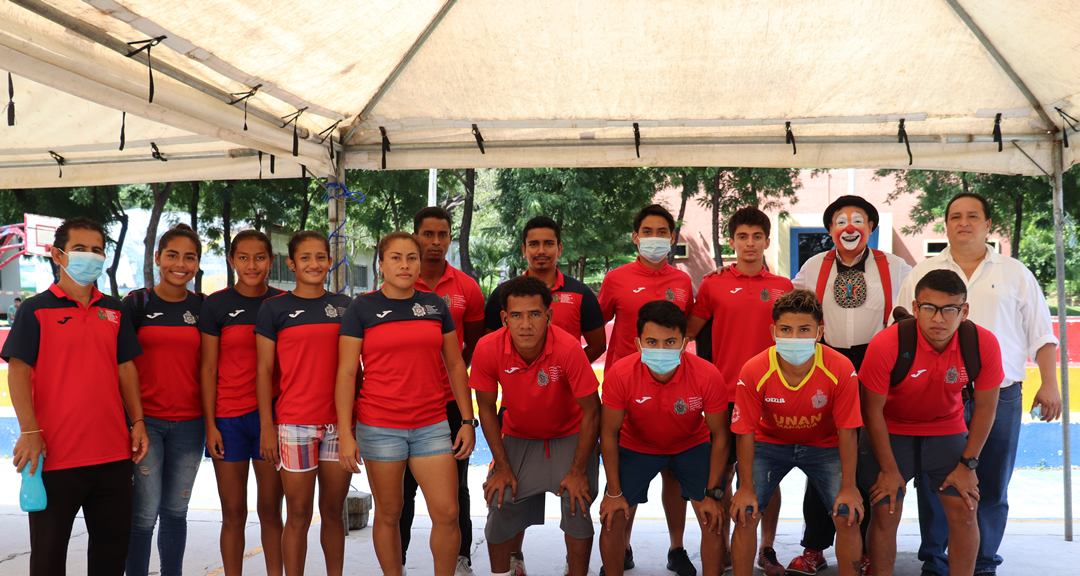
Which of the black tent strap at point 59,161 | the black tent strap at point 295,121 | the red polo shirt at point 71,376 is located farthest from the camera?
the black tent strap at point 59,161

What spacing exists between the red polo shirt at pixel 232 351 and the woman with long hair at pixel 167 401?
105 millimetres

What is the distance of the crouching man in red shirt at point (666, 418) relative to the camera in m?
3.67

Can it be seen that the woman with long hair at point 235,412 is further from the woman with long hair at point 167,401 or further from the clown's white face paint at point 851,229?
the clown's white face paint at point 851,229

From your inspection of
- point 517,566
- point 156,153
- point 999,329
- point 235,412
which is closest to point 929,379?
point 999,329

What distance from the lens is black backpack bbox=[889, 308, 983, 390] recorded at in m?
3.62

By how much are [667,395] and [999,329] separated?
6.22ft

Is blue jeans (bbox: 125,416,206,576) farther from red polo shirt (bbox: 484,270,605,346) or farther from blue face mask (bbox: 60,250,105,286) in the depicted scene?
red polo shirt (bbox: 484,270,605,346)

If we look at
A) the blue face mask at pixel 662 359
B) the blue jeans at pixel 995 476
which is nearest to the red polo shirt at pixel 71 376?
the blue face mask at pixel 662 359

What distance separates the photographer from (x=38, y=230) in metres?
16.5

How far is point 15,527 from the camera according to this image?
5.36 metres

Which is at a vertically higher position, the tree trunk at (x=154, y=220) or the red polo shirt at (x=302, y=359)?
the tree trunk at (x=154, y=220)

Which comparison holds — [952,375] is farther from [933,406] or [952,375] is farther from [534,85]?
[534,85]

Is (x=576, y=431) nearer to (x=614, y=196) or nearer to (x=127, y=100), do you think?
(x=127, y=100)

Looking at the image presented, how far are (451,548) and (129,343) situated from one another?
70.1 inches
